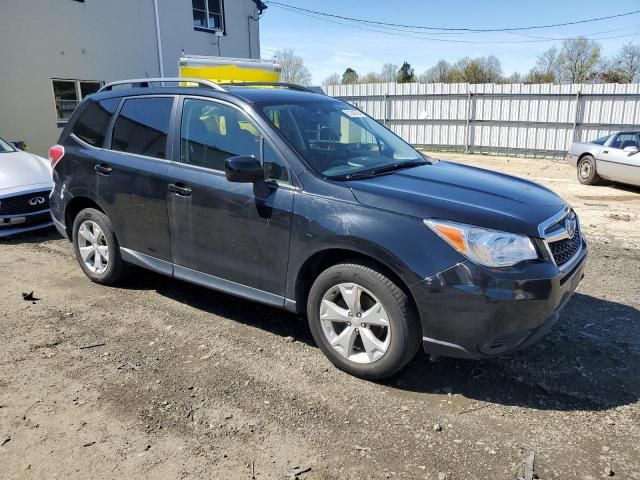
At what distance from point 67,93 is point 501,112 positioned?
45.4ft

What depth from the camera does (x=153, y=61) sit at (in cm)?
1570

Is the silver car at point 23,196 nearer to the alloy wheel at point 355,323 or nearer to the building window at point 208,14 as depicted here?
the alloy wheel at point 355,323

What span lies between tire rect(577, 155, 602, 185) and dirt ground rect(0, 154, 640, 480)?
7.61m

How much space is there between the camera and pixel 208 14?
1772cm

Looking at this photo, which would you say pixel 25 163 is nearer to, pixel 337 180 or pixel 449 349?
pixel 337 180

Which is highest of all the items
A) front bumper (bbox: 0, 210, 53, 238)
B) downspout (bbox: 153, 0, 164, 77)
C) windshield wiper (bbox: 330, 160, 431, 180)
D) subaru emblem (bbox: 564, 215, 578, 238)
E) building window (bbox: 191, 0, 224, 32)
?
building window (bbox: 191, 0, 224, 32)

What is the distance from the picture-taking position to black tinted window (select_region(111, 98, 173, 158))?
433 centimetres

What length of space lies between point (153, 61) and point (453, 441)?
15.5 metres

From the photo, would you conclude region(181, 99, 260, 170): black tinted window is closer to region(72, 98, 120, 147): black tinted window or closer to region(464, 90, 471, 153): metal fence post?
region(72, 98, 120, 147): black tinted window

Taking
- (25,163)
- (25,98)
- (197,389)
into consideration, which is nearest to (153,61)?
(25,98)

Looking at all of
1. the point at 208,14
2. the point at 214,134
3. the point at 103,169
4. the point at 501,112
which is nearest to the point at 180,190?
the point at 214,134

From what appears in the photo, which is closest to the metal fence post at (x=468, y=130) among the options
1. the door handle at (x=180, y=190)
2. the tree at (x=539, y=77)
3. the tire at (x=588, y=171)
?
the tire at (x=588, y=171)

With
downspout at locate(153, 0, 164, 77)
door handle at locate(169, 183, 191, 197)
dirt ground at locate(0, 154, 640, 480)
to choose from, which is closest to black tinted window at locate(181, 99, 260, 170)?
door handle at locate(169, 183, 191, 197)

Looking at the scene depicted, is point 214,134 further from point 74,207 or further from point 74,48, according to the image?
point 74,48
